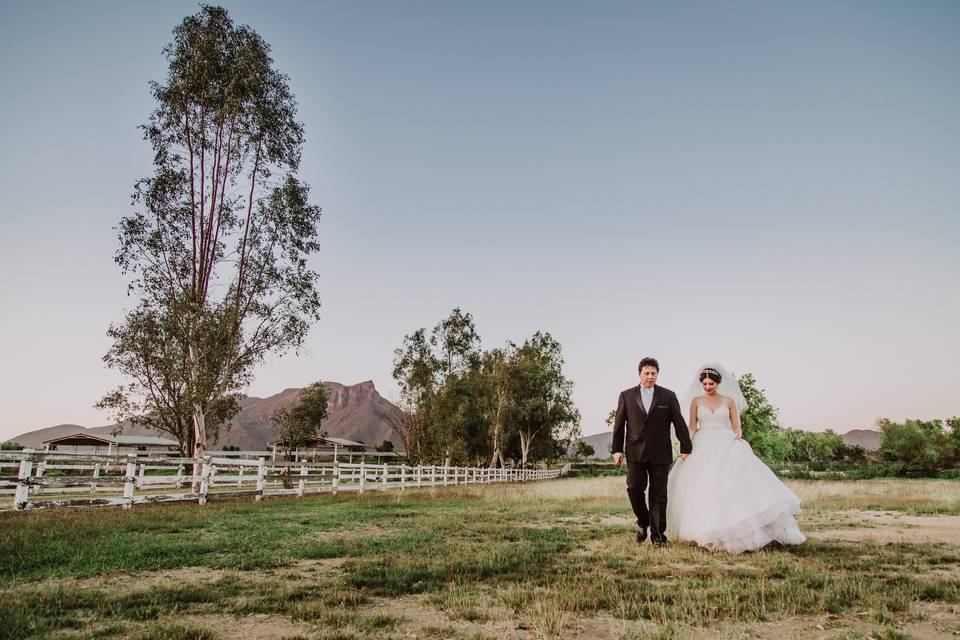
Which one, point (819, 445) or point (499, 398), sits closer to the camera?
point (499, 398)

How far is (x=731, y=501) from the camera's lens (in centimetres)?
612

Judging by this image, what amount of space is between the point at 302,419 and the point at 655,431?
200 ft

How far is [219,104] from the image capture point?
21797 millimetres

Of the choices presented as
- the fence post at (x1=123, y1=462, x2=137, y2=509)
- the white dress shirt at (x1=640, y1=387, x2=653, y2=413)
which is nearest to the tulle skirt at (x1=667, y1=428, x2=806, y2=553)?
the white dress shirt at (x1=640, y1=387, x2=653, y2=413)

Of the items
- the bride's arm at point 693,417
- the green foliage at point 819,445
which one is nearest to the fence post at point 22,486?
the bride's arm at point 693,417

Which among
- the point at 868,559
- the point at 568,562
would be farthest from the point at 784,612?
the point at 868,559

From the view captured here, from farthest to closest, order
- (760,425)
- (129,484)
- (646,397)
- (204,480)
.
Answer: (760,425)
(204,480)
(129,484)
(646,397)

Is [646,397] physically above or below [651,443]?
above

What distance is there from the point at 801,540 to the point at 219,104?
24.2 metres

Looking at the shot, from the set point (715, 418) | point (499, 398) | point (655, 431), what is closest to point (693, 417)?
point (715, 418)

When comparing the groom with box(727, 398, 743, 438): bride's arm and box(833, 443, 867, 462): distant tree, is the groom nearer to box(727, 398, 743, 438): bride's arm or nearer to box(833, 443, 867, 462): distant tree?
box(727, 398, 743, 438): bride's arm

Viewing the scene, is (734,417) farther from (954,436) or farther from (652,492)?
(954,436)

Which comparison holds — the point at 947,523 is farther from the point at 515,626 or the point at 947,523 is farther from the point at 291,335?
the point at 291,335

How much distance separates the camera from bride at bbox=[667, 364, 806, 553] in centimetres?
602
